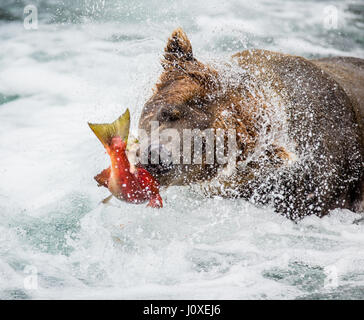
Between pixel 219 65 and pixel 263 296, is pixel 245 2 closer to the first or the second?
pixel 219 65

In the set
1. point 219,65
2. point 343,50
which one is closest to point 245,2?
point 343,50

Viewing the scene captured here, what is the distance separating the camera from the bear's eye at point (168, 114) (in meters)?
2.90

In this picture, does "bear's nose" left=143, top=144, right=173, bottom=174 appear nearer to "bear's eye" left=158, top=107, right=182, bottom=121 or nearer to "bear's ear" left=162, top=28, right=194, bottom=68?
"bear's eye" left=158, top=107, right=182, bottom=121

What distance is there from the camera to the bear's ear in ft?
11.1

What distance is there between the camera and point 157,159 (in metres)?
2.65

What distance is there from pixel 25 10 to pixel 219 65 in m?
5.99

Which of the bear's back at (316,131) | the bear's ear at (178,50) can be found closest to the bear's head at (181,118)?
the bear's ear at (178,50)

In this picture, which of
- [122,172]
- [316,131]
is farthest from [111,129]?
[316,131]

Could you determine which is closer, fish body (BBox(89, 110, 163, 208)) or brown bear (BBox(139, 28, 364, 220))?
fish body (BBox(89, 110, 163, 208))

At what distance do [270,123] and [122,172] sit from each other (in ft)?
4.75

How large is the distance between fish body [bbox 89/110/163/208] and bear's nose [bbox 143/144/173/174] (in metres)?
0.05

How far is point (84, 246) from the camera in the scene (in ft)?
11.6

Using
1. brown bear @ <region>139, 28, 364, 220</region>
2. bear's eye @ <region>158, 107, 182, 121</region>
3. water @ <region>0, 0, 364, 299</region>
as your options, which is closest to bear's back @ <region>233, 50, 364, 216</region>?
brown bear @ <region>139, 28, 364, 220</region>

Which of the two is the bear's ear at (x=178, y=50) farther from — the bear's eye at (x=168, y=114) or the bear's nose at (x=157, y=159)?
the bear's nose at (x=157, y=159)
